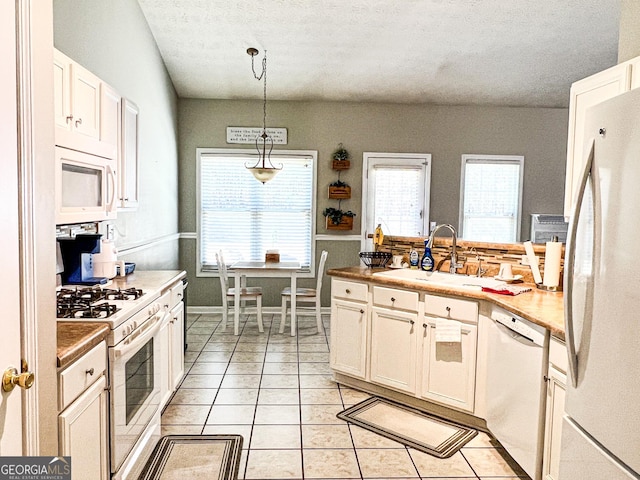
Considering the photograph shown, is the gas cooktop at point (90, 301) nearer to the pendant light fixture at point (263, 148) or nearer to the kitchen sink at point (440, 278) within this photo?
the kitchen sink at point (440, 278)

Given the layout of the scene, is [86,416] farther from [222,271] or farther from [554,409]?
[222,271]

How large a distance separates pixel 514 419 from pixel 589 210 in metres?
1.40

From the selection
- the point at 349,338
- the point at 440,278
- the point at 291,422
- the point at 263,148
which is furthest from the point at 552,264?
the point at 263,148

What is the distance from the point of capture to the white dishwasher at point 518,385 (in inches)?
87.9

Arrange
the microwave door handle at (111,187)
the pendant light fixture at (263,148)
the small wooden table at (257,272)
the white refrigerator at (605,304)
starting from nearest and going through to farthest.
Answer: the white refrigerator at (605,304) → the microwave door handle at (111,187) → the pendant light fixture at (263,148) → the small wooden table at (257,272)

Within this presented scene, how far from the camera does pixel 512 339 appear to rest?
2.50 metres

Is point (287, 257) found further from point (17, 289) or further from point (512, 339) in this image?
point (17, 289)

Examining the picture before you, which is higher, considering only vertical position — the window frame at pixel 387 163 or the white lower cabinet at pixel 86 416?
the window frame at pixel 387 163

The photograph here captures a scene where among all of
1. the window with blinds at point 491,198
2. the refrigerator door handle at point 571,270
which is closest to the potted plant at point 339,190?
the window with blinds at point 491,198

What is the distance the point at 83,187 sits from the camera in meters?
2.45

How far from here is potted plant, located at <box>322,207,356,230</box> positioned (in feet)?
19.8

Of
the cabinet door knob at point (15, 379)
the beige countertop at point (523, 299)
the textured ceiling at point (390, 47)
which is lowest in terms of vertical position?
the beige countertop at point (523, 299)

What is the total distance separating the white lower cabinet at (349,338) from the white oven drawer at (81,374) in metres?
1.99

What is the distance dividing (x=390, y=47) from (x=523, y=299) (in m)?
3.37
